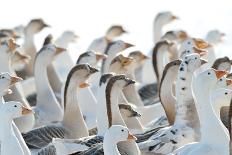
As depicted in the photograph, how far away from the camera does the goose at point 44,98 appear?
56.1 ft

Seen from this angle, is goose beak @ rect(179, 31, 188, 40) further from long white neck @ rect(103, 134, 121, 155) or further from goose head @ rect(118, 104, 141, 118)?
long white neck @ rect(103, 134, 121, 155)

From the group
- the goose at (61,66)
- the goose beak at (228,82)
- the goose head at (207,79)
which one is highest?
the goose head at (207,79)

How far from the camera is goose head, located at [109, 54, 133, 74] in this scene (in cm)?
1734

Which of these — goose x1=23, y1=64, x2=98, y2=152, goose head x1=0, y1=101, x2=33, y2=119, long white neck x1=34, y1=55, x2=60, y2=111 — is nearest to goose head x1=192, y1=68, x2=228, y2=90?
goose head x1=0, y1=101, x2=33, y2=119

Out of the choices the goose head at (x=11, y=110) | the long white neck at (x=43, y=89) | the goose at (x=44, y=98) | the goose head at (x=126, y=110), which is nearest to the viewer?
→ the goose head at (x=11, y=110)

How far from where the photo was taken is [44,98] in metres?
17.3

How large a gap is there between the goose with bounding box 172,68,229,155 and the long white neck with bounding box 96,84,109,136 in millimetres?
1827

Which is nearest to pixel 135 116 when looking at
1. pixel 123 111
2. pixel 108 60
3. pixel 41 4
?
pixel 123 111

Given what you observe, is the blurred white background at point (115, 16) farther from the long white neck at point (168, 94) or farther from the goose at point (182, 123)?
the goose at point (182, 123)

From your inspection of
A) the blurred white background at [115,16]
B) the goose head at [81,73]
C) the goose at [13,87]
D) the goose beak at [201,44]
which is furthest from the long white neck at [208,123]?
the blurred white background at [115,16]

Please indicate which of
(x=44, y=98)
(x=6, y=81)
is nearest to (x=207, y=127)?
(x=6, y=81)

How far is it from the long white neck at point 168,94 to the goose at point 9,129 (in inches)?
89.3

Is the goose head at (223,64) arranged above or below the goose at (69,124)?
above

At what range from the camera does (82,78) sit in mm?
15906
